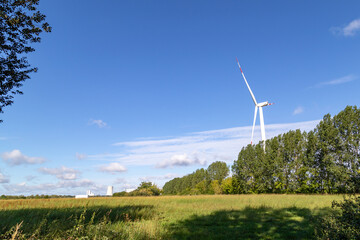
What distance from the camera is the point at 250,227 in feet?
38.1

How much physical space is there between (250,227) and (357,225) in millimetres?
6358

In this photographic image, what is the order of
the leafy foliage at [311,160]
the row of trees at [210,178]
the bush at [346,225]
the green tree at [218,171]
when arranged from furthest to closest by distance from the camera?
the green tree at [218,171], the row of trees at [210,178], the leafy foliage at [311,160], the bush at [346,225]

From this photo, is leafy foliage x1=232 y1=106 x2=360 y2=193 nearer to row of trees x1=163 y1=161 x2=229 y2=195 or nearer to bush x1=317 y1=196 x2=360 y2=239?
row of trees x1=163 y1=161 x2=229 y2=195

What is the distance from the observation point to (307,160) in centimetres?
4578

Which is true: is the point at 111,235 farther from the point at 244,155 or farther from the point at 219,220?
the point at 244,155

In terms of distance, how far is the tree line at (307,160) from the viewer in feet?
133

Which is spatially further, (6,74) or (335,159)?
(335,159)

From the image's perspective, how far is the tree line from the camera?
40.5 meters

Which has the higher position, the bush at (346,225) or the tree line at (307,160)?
the tree line at (307,160)

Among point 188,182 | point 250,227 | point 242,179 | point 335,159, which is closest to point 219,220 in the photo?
point 250,227

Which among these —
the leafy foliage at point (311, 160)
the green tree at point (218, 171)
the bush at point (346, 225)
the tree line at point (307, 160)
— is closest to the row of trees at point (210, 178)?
the green tree at point (218, 171)

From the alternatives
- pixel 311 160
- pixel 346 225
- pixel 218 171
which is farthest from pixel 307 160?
pixel 346 225

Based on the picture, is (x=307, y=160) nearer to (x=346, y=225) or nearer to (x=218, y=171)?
(x=218, y=171)

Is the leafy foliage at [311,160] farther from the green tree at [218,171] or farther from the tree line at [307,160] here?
the green tree at [218,171]
